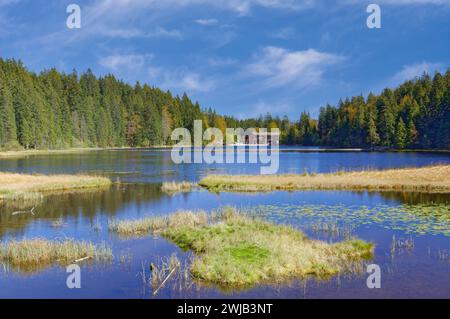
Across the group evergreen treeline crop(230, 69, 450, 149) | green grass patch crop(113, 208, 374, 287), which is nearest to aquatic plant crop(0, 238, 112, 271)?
green grass patch crop(113, 208, 374, 287)

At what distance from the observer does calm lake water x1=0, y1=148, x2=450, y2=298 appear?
1803 cm

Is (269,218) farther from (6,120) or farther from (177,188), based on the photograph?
(6,120)

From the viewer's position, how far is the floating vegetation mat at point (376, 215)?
29819mm

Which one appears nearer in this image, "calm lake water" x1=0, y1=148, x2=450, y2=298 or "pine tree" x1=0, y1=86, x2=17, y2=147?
"calm lake water" x1=0, y1=148, x2=450, y2=298

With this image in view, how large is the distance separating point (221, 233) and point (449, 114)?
134 meters

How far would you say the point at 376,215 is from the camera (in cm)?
3425

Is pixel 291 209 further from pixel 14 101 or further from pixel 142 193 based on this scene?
pixel 14 101

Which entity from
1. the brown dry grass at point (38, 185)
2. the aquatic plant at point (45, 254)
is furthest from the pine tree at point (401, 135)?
the aquatic plant at point (45, 254)

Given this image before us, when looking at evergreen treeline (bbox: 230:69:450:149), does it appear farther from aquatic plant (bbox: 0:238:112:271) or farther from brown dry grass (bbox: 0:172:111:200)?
aquatic plant (bbox: 0:238:112:271)

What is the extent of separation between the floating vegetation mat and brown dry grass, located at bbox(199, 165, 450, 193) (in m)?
11.5

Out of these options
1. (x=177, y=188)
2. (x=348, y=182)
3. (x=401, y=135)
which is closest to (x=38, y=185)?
(x=177, y=188)

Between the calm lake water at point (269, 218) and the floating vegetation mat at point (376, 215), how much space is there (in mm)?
69

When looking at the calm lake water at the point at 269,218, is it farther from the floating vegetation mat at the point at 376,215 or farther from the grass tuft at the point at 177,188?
the grass tuft at the point at 177,188
